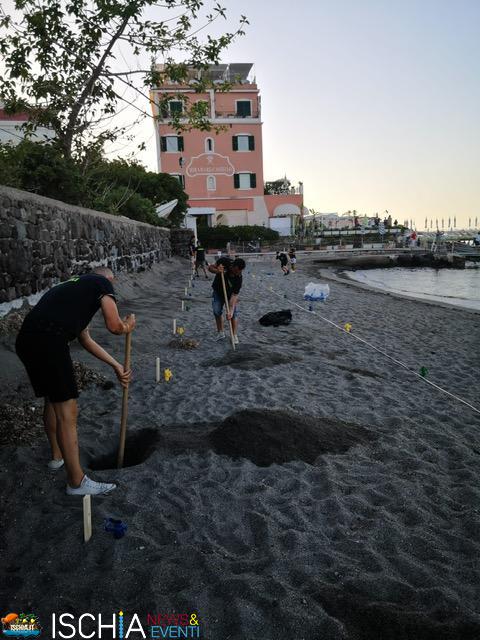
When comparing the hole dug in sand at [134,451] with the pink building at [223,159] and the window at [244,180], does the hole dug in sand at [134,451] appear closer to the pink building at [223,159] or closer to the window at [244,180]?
the pink building at [223,159]

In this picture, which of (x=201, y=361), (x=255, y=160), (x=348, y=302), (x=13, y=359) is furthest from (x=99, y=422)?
(x=255, y=160)

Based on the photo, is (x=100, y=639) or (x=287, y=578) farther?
(x=287, y=578)

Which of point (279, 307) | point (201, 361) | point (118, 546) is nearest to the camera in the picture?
point (118, 546)

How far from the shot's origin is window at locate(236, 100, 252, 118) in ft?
150

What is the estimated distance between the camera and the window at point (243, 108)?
45719 millimetres

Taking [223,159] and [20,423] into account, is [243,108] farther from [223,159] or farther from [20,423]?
[20,423]

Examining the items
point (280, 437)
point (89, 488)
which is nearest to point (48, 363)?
point (89, 488)

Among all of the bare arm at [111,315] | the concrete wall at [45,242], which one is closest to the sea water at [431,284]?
the concrete wall at [45,242]

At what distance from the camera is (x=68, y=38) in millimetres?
10180

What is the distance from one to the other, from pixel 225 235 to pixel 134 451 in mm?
39880

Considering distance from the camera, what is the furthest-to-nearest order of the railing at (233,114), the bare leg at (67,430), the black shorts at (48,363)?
1. the railing at (233,114)
2. the bare leg at (67,430)
3. the black shorts at (48,363)

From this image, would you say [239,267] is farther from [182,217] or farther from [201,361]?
[182,217]

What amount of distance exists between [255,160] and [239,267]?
41229mm

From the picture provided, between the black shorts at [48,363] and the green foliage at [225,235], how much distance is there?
40393 millimetres
